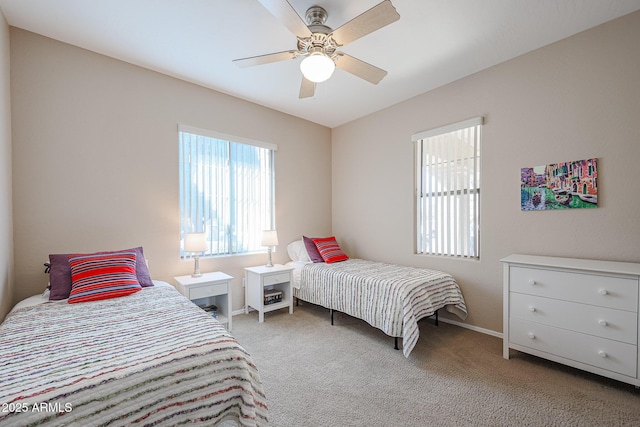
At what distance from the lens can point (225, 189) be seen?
11.4ft

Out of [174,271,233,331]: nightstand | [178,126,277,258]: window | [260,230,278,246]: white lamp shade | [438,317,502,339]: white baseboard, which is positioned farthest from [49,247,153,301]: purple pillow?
[438,317,502,339]: white baseboard

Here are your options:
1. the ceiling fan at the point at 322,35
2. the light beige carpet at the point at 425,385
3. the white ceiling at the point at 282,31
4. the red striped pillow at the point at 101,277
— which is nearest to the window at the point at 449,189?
the white ceiling at the point at 282,31

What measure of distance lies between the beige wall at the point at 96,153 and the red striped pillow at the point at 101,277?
48 cm

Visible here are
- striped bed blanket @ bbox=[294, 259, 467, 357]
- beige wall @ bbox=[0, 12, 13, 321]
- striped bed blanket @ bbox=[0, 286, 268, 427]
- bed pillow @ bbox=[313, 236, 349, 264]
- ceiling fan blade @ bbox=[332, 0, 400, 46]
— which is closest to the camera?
striped bed blanket @ bbox=[0, 286, 268, 427]

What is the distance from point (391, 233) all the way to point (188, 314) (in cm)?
280

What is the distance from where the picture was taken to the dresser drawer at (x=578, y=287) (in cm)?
186

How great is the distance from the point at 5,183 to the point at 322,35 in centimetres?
260

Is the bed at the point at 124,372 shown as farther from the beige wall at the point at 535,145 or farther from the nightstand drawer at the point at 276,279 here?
the beige wall at the point at 535,145

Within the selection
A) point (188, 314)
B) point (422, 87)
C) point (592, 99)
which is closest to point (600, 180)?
point (592, 99)

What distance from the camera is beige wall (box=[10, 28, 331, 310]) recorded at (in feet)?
7.57

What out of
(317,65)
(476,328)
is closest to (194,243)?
(317,65)

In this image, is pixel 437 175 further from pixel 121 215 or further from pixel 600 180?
pixel 121 215

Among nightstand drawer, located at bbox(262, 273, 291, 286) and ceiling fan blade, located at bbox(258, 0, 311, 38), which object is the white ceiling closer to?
ceiling fan blade, located at bbox(258, 0, 311, 38)

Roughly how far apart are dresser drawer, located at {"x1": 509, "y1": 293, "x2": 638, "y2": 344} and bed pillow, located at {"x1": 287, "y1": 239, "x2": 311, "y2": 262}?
240 cm
